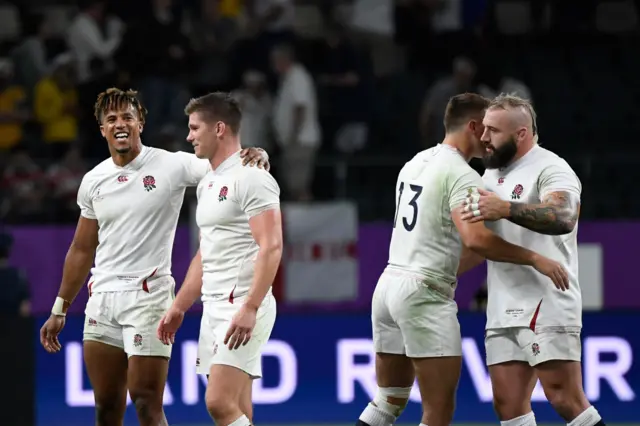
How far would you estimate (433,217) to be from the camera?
23.4 feet

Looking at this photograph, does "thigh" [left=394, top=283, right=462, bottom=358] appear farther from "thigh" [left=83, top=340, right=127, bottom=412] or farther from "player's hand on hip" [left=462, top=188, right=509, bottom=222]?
"thigh" [left=83, top=340, right=127, bottom=412]

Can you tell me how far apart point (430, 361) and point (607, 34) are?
9.69 m

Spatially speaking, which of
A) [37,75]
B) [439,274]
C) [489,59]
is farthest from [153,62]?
[439,274]

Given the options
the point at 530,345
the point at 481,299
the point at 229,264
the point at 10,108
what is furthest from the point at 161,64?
the point at 530,345

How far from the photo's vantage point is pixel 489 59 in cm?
1522

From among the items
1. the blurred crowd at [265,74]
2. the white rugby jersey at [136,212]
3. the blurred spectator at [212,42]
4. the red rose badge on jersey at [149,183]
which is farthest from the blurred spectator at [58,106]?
the red rose badge on jersey at [149,183]

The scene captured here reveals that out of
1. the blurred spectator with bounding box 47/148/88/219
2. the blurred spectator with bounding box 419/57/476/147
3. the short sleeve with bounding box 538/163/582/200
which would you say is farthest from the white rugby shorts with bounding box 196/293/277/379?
the blurred spectator with bounding box 419/57/476/147

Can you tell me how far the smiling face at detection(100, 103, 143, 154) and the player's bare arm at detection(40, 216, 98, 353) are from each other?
1.62 ft

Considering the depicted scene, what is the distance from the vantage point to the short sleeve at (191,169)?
7770mm

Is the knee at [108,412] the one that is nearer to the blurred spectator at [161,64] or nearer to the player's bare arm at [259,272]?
the player's bare arm at [259,272]

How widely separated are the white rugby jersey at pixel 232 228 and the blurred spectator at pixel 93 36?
8.11 metres

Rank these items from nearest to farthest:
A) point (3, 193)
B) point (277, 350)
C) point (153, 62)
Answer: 1. point (277, 350)
2. point (3, 193)
3. point (153, 62)

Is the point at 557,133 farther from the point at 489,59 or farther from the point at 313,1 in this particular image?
the point at 313,1

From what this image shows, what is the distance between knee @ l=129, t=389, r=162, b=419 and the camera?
24.5 feet
